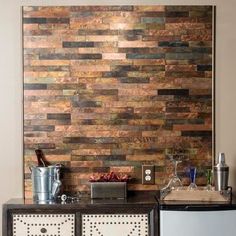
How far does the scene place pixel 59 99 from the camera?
3035 mm

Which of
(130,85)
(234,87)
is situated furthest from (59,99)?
(234,87)

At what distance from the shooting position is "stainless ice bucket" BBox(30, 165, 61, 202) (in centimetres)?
282

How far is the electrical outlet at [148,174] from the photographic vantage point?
303 cm

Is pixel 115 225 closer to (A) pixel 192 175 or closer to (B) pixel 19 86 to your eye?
(A) pixel 192 175

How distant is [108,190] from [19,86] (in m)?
0.87

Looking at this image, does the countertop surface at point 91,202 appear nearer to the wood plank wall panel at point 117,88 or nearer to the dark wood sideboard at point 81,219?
the dark wood sideboard at point 81,219

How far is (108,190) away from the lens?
2859 millimetres

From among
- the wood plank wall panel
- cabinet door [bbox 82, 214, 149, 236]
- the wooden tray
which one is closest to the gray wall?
the wood plank wall panel

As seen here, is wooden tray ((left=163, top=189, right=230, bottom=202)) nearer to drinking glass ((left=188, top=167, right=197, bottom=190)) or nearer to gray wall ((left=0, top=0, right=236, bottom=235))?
drinking glass ((left=188, top=167, right=197, bottom=190))

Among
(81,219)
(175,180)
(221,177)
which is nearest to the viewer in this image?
(81,219)

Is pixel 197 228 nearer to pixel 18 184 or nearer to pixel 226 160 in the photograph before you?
pixel 226 160

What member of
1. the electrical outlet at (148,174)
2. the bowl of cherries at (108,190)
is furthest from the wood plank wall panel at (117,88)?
the bowl of cherries at (108,190)

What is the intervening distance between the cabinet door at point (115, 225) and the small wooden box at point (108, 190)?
0.19 m

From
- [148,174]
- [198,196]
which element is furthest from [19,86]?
[198,196]
